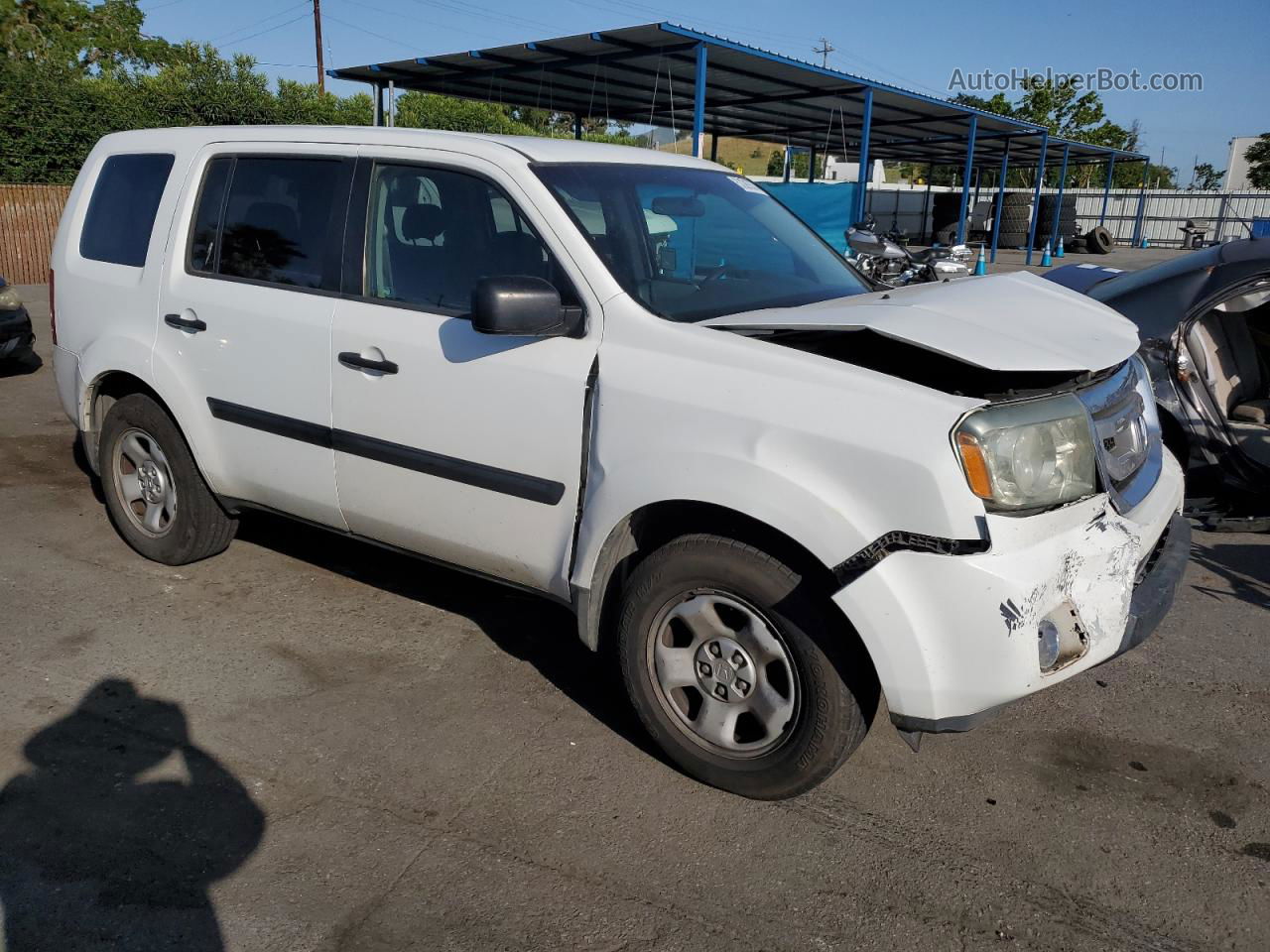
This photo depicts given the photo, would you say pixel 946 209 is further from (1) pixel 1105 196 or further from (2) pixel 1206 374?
(2) pixel 1206 374

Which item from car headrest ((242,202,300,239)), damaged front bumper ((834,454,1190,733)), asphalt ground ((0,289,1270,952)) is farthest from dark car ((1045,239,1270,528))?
car headrest ((242,202,300,239))

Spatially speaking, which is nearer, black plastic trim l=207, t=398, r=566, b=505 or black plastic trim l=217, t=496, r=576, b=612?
black plastic trim l=207, t=398, r=566, b=505

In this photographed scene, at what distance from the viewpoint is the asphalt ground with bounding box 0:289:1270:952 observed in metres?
2.65

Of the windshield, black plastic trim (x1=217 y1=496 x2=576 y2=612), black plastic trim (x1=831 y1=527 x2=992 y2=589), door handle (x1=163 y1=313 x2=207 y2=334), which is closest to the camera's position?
black plastic trim (x1=831 y1=527 x2=992 y2=589)

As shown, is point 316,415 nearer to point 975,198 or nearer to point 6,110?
point 6,110

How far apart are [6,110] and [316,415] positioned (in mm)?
16410

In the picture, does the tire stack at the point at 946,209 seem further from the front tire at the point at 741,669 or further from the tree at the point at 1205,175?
the tree at the point at 1205,175

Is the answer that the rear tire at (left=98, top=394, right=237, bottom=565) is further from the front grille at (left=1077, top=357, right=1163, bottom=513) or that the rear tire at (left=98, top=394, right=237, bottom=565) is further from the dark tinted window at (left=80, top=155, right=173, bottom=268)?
the front grille at (left=1077, top=357, right=1163, bottom=513)

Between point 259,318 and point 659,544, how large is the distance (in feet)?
6.38

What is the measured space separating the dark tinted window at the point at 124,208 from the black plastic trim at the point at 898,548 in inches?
138

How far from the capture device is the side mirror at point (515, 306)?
3.07m

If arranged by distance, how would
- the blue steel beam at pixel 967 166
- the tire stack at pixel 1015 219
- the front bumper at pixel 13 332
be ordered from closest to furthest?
the front bumper at pixel 13 332, the blue steel beam at pixel 967 166, the tire stack at pixel 1015 219

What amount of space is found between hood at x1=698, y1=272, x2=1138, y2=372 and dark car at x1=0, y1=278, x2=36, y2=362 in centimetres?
821

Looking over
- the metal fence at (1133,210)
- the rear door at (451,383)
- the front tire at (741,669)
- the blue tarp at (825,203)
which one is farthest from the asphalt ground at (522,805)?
the metal fence at (1133,210)
